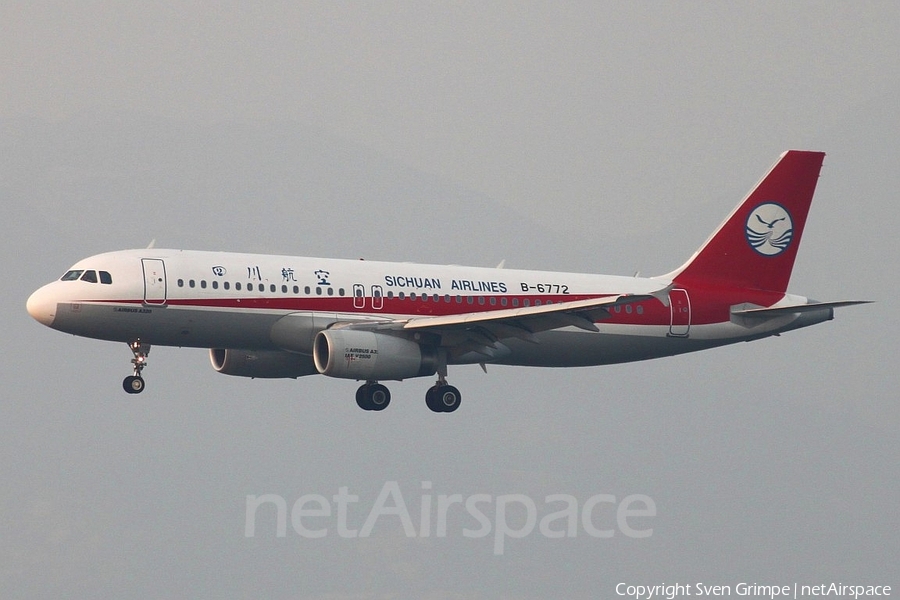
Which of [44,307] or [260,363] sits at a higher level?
[44,307]

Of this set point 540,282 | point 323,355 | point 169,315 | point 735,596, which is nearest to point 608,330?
point 540,282

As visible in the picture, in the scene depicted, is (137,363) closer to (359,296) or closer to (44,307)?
(44,307)

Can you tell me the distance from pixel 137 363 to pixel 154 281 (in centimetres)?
302

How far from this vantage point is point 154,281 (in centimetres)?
5094

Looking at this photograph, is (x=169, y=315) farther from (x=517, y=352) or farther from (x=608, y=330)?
(x=608, y=330)

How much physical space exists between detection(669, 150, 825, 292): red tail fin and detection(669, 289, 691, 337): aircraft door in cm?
105

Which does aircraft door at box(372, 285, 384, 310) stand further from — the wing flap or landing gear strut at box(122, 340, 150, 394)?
landing gear strut at box(122, 340, 150, 394)

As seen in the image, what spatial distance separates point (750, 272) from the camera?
61.4 m

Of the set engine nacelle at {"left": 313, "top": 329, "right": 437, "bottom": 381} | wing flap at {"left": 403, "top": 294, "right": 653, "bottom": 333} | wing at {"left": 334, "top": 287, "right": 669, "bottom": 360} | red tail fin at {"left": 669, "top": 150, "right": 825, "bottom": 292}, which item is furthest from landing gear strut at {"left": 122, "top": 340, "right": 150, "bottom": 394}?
red tail fin at {"left": 669, "top": 150, "right": 825, "bottom": 292}

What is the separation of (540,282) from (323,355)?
383 inches

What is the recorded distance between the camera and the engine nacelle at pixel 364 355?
51281 millimetres

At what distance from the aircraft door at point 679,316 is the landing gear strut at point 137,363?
19780mm

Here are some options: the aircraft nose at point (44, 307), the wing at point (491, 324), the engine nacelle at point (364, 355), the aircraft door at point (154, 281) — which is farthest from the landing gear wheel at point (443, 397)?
the aircraft nose at point (44, 307)
